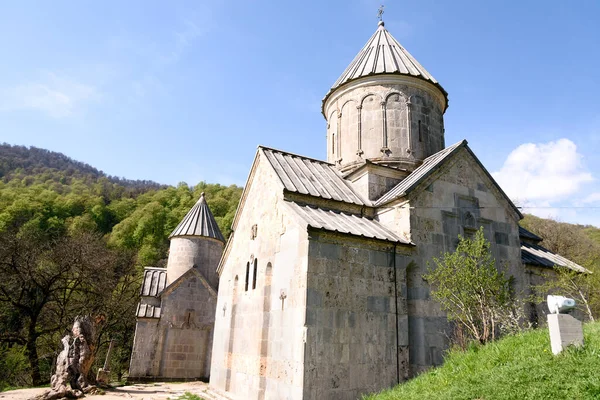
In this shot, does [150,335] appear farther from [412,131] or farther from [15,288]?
[412,131]

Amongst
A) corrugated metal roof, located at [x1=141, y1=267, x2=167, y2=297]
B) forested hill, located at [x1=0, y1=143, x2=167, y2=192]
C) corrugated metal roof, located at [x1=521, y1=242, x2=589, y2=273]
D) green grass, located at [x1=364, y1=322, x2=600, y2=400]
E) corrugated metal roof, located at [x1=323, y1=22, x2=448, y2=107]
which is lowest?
green grass, located at [x1=364, y1=322, x2=600, y2=400]

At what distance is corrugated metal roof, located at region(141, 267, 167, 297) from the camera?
14.6 m

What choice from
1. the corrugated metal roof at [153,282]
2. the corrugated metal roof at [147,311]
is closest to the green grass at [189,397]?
the corrugated metal roof at [147,311]

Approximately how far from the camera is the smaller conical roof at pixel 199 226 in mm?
15875

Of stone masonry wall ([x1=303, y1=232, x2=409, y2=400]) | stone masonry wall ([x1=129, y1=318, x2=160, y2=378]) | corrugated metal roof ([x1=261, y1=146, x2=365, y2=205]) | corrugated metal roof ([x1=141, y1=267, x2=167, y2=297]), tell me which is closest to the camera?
stone masonry wall ([x1=303, y1=232, x2=409, y2=400])

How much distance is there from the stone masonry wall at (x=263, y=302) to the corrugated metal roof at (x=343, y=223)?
0.27 m

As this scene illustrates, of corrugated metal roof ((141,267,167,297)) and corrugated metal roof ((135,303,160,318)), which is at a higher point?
corrugated metal roof ((141,267,167,297))

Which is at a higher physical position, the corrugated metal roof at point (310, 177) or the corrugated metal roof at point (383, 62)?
the corrugated metal roof at point (383, 62)

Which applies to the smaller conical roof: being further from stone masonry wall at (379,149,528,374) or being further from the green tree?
the green tree

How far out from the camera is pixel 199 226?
1614 centimetres

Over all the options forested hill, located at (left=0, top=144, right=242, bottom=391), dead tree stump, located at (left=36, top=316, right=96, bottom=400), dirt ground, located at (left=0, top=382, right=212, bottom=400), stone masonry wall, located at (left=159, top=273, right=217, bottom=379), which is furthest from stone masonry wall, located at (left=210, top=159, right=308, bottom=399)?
forested hill, located at (left=0, top=144, right=242, bottom=391)

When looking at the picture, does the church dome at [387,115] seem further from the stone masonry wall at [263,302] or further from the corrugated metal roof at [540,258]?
the corrugated metal roof at [540,258]

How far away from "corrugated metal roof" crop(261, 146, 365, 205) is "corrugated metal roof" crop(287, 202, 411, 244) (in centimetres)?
42

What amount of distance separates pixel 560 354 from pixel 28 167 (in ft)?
283
